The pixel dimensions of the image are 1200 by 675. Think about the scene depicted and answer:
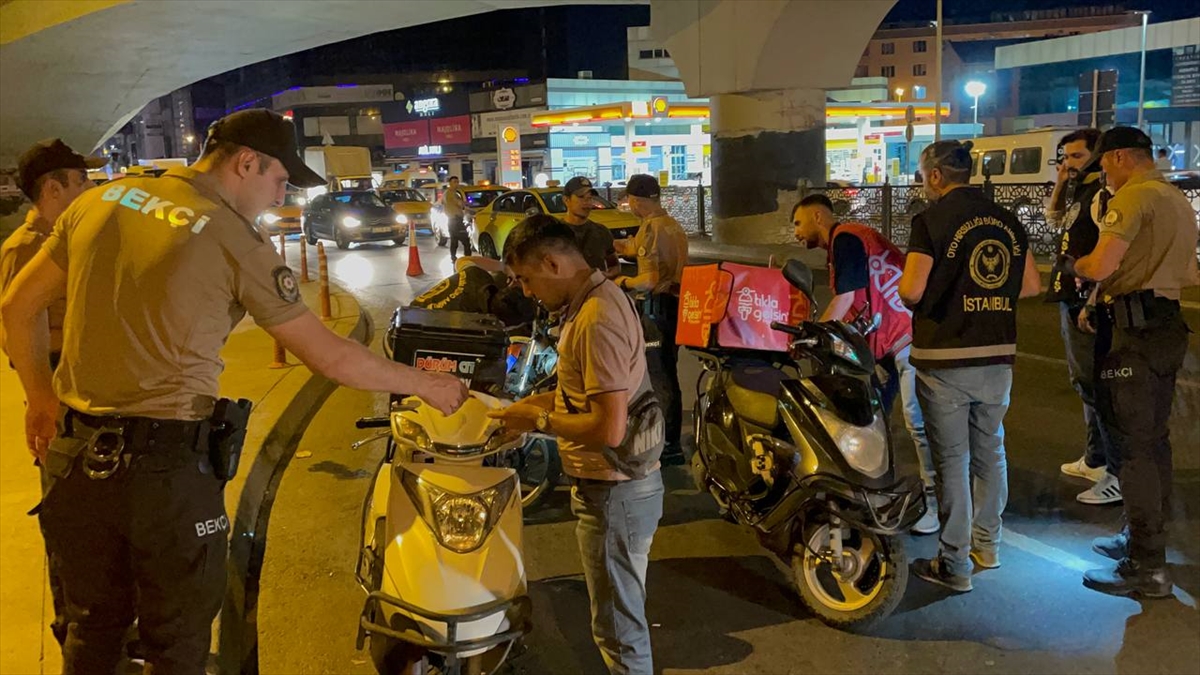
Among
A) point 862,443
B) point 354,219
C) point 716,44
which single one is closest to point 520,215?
point 716,44

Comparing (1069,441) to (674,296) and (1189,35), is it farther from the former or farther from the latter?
(1189,35)

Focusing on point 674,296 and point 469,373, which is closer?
point 469,373

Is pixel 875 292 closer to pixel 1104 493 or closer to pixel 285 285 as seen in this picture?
pixel 1104 493

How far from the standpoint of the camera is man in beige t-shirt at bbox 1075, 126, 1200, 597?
13.4 feet

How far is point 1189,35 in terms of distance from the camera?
162ft

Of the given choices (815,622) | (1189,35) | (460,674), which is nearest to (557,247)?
(460,674)

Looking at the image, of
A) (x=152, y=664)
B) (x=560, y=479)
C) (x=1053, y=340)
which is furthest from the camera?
(x=1053, y=340)

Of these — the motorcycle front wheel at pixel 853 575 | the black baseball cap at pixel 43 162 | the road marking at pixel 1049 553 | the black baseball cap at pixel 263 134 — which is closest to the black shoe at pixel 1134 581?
the road marking at pixel 1049 553

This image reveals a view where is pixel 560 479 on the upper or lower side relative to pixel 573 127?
lower

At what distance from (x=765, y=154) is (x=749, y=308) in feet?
48.1

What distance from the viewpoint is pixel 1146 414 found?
4117 millimetres

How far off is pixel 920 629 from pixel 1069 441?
3.23 metres

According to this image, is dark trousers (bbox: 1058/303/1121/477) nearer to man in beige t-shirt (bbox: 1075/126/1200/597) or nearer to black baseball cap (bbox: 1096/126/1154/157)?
man in beige t-shirt (bbox: 1075/126/1200/597)

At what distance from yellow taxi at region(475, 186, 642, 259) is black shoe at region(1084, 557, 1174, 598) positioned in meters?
14.2
